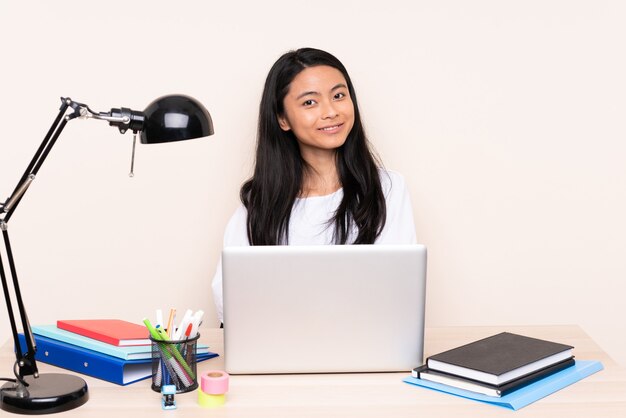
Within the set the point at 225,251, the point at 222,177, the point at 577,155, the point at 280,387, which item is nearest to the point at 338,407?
the point at 280,387

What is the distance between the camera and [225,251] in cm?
156

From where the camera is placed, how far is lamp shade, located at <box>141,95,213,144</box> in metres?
1.55

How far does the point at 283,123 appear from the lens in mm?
2723

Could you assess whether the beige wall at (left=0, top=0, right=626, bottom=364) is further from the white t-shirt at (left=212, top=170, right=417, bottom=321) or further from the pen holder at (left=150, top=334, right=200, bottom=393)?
the pen holder at (left=150, top=334, right=200, bottom=393)

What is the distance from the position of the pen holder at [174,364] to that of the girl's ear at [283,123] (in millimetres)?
1271

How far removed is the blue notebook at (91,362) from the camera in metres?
1.61

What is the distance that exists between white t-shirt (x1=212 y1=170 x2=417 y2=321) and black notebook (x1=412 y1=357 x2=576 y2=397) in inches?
40.7

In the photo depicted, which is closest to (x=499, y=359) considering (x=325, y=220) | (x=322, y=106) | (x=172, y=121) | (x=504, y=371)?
(x=504, y=371)

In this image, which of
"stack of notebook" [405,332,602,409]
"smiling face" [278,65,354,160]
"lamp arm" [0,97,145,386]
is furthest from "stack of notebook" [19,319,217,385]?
"smiling face" [278,65,354,160]

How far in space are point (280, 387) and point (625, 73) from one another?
6.58 feet

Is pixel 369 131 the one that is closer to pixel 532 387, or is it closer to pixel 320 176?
pixel 320 176

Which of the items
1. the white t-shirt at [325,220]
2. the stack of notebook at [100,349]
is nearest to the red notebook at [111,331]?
the stack of notebook at [100,349]

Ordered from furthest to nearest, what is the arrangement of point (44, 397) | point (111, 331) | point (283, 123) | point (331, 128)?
point (283, 123) → point (331, 128) → point (111, 331) → point (44, 397)

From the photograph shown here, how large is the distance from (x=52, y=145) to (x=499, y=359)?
37.8 inches
